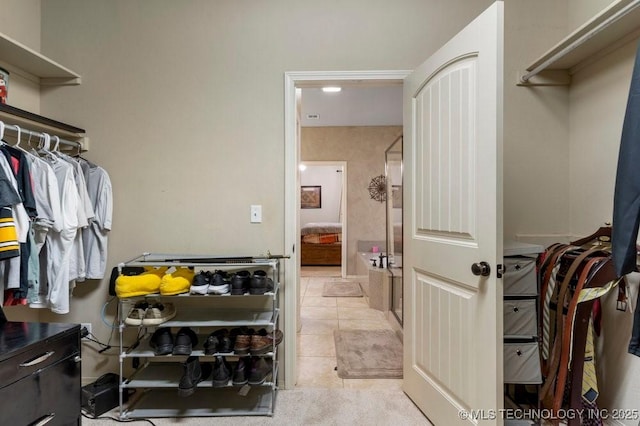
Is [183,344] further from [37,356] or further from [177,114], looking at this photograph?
[177,114]

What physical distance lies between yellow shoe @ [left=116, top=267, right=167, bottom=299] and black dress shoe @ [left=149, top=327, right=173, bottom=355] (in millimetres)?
249

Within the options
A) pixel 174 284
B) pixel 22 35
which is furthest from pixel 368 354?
pixel 22 35

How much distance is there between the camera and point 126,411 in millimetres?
1696

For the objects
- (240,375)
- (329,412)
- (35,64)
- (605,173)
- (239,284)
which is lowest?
(329,412)

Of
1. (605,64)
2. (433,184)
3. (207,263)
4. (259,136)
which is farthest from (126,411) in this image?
(605,64)

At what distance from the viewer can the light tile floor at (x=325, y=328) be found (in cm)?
206

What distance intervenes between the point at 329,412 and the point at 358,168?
13.9 feet

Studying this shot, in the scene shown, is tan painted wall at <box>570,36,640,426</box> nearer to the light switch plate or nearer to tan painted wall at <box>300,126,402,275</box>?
the light switch plate

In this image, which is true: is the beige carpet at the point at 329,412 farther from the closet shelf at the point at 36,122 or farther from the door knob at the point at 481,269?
the closet shelf at the point at 36,122

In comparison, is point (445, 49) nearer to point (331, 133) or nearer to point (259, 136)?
point (259, 136)

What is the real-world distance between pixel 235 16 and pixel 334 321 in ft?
9.54

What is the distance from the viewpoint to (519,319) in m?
1.46

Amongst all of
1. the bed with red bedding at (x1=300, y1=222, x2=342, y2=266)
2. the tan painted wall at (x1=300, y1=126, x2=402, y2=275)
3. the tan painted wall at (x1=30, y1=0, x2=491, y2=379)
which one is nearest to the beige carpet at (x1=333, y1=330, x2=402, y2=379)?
the tan painted wall at (x1=30, y1=0, x2=491, y2=379)

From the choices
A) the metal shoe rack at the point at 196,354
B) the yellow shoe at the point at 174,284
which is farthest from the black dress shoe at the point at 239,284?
the yellow shoe at the point at 174,284
